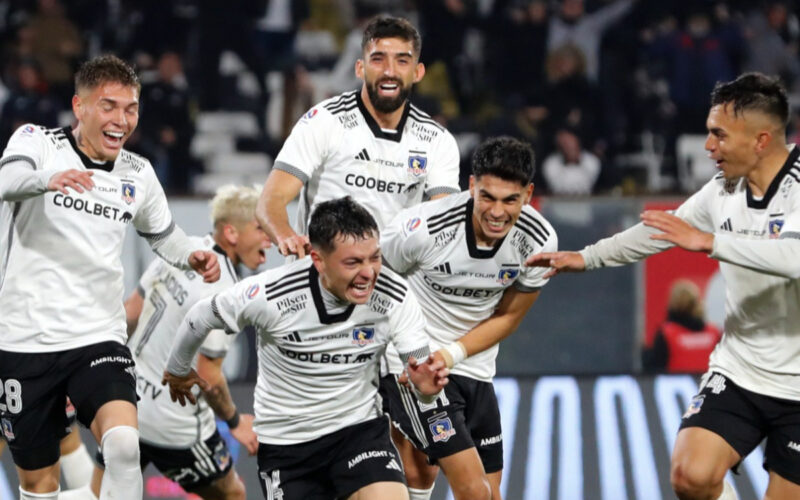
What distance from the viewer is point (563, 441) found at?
7773 millimetres

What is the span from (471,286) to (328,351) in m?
0.83

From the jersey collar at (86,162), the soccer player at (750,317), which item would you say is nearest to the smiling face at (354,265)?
the soccer player at (750,317)

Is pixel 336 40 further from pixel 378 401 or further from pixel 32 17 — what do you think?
pixel 378 401

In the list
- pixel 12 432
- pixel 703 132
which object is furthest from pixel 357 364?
pixel 703 132

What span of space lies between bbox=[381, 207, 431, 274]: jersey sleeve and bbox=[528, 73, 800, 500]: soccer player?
53 centimetres

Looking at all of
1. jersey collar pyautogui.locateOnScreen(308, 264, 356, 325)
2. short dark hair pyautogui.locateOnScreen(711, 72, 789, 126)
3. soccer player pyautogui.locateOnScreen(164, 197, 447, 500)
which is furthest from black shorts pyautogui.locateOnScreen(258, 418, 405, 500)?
short dark hair pyautogui.locateOnScreen(711, 72, 789, 126)

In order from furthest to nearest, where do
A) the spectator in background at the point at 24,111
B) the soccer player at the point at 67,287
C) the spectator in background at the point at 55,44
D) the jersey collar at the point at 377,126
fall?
1. the spectator in background at the point at 55,44
2. the spectator in background at the point at 24,111
3. the jersey collar at the point at 377,126
4. the soccer player at the point at 67,287

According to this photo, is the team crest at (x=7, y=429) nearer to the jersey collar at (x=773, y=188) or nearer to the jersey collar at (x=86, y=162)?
the jersey collar at (x=86, y=162)

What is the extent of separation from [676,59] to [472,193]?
7.64 meters

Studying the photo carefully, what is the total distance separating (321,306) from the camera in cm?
521

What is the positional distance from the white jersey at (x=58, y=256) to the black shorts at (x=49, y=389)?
0.05m

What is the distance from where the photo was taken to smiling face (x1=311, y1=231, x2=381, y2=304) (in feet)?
16.4

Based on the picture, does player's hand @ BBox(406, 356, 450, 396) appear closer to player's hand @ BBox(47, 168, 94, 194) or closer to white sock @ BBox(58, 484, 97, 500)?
player's hand @ BBox(47, 168, 94, 194)

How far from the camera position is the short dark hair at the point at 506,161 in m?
5.34
